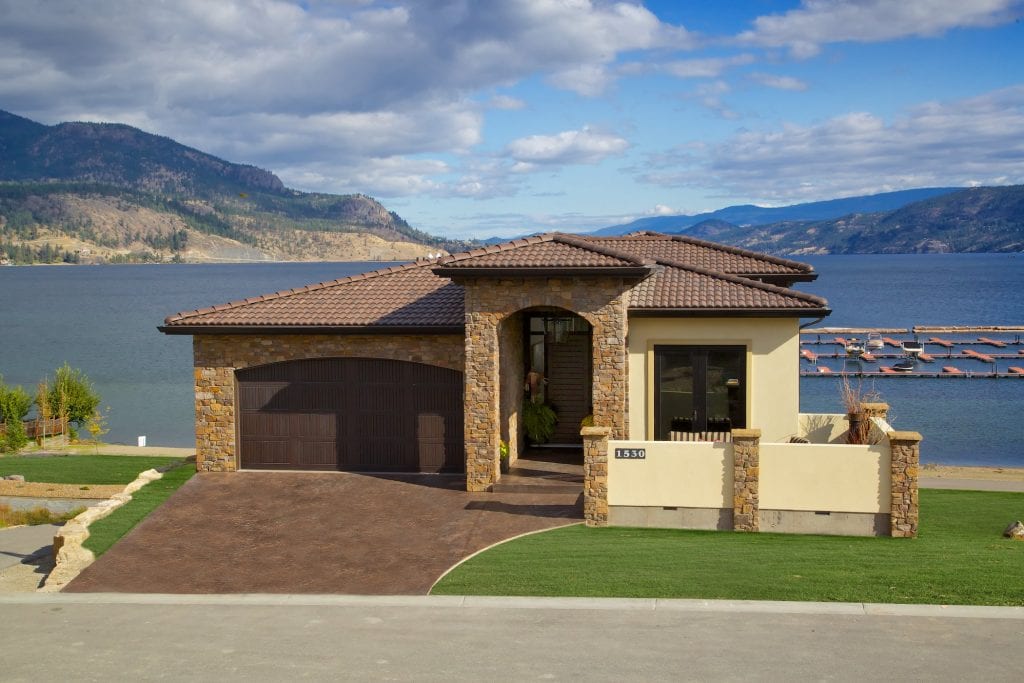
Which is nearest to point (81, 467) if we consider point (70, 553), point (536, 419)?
point (70, 553)

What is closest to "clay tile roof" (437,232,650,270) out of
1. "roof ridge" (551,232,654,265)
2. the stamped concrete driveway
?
"roof ridge" (551,232,654,265)

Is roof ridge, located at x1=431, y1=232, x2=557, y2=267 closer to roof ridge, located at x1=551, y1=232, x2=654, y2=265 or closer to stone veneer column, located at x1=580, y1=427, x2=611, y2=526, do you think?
roof ridge, located at x1=551, y1=232, x2=654, y2=265

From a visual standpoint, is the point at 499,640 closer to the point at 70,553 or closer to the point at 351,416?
the point at 70,553

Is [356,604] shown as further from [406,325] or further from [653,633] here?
[406,325]

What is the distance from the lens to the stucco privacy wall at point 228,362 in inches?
789

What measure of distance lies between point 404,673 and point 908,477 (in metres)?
8.96

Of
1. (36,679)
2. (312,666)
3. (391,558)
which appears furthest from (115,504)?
(312,666)

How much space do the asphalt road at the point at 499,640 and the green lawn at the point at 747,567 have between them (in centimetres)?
40

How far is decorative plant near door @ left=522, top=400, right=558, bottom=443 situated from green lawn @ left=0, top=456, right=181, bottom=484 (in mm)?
9609

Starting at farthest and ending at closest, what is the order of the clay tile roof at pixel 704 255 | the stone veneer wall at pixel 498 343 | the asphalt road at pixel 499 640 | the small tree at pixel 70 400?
the small tree at pixel 70 400 < the clay tile roof at pixel 704 255 < the stone veneer wall at pixel 498 343 < the asphalt road at pixel 499 640

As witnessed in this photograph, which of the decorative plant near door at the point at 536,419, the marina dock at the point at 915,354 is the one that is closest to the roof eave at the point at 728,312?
the decorative plant near door at the point at 536,419

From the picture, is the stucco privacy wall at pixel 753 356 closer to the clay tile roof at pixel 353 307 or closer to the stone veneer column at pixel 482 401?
the stone veneer column at pixel 482 401

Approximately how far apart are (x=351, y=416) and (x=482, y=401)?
3.50m

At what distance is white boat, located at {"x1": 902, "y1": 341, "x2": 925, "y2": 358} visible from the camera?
73.3 m
